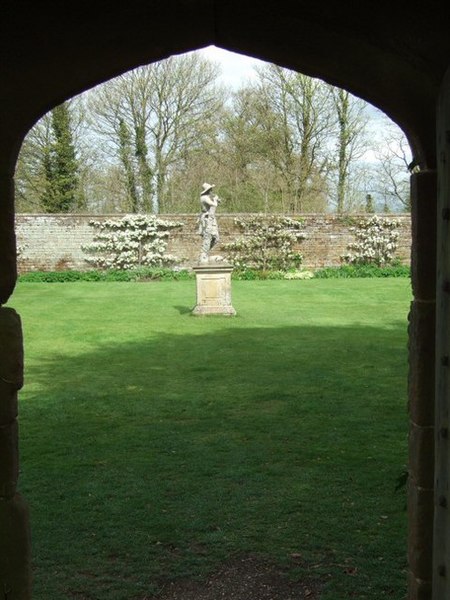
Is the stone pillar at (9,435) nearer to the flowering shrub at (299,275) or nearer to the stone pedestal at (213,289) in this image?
the stone pedestal at (213,289)

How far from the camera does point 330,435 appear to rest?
244 inches

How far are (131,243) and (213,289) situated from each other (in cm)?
979

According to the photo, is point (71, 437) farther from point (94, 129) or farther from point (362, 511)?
point (94, 129)

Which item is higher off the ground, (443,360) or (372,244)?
(372,244)

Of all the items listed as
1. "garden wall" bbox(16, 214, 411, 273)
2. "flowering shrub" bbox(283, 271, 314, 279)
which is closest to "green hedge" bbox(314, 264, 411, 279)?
Answer: "flowering shrub" bbox(283, 271, 314, 279)

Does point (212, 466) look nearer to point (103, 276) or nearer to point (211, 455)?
point (211, 455)

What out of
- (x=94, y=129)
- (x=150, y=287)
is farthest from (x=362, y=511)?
(x=94, y=129)

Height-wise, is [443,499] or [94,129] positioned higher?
[94,129]

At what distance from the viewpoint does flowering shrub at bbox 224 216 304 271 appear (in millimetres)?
22922

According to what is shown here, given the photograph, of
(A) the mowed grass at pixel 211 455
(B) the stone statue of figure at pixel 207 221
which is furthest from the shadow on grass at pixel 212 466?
(B) the stone statue of figure at pixel 207 221

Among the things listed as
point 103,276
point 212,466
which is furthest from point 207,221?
point 212,466

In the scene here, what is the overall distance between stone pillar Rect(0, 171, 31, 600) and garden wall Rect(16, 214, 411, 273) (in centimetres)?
2010

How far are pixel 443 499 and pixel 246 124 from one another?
29505 mm

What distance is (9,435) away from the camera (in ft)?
9.21
